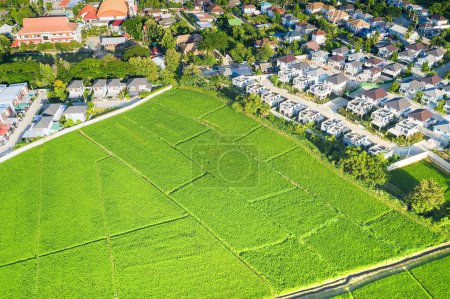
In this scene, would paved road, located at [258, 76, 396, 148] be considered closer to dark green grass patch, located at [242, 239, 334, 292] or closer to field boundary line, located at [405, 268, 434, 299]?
field boundary line, located at [405, 268, 434, 299]

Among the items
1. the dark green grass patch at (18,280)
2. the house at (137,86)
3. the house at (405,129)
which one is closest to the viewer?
the dark green grass patch at (18,280)

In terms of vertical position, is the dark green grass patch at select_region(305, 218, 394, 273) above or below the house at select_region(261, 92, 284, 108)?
below

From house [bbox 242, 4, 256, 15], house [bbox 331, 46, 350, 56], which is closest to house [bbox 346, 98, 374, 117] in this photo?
house [bbox 331, 46, 350, 56]

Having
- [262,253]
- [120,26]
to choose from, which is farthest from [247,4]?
[262,253]

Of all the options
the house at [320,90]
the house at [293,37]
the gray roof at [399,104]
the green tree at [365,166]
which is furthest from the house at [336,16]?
the green tree at [365,166]

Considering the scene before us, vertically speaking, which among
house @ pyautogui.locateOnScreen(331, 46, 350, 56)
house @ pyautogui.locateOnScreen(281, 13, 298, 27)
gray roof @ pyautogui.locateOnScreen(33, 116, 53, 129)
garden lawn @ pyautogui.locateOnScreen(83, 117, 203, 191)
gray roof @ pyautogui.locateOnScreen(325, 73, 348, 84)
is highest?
house @ pyautogui.locateOnScreen(281, 13, 298, 27)

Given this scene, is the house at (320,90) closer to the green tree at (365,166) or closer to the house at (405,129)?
the house at (405,129)

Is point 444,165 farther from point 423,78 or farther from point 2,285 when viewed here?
point 2,285

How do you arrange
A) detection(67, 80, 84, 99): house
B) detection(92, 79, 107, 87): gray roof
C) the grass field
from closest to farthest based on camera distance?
the grass field
detection(67, 80, 84, 99): house
detection(92, 79, 107, 87): gray roof
